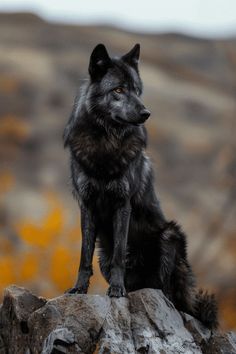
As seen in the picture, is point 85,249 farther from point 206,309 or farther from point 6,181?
point 6,181

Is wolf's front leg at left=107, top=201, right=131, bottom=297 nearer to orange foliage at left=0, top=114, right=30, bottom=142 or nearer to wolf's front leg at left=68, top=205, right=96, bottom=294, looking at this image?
wolf's front leg at left=68, top=205, right=96, bottom=294

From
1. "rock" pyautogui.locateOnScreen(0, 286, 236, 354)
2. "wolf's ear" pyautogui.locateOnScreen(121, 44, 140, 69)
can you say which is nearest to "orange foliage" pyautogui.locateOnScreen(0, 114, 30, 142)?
"wolf's ear" pyautogui.locateOnScreen(121, 44, 140, 69)

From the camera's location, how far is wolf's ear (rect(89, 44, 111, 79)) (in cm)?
1018

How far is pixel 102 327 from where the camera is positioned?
9688 mm

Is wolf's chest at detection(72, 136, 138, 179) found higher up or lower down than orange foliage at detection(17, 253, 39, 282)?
lower down

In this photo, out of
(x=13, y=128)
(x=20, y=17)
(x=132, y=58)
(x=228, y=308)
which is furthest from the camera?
(x=20, y=17)

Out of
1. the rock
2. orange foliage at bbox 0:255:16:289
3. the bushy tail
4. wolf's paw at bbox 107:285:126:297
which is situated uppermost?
orange foliage at bbox 0:255:16:289

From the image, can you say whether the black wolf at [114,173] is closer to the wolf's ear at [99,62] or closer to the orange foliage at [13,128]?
A: the wolf's ear at [99,62]

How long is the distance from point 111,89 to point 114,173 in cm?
111

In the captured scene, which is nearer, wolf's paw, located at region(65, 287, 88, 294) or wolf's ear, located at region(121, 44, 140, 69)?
wolf's paw, located at region(65, 287, 88, 294)

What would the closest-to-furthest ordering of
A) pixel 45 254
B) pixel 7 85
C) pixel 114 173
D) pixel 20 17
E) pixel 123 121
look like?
pixel 123 121 → pixel 114 173 → pixel 45 254 → pixel 7 85 → pixel 20 17

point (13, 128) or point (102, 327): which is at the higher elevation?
point (13, 128)

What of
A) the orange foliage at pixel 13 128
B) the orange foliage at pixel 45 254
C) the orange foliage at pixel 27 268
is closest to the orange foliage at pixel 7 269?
the orange foliage at pixel 45 254

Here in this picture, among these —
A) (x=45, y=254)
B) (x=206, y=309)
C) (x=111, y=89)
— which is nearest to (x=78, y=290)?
(x=206, y=309)
